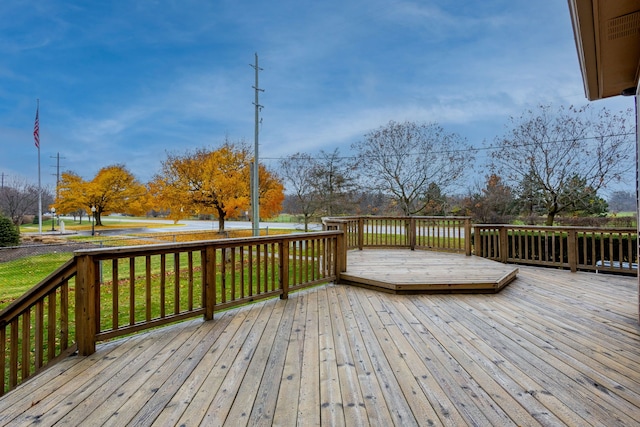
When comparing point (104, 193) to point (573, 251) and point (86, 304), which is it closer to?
point (86, 304)

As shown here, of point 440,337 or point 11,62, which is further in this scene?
point 11,62

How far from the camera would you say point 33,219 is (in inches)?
859

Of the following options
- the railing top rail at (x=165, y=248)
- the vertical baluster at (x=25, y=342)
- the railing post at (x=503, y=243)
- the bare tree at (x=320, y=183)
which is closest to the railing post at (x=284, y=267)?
the railing top rail at (x=165, y=248)

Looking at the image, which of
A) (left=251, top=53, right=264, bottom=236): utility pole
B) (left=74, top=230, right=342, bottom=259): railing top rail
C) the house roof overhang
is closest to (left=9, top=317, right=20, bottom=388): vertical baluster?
(left=74, top=230, right=342, bottom=259): railing top rail

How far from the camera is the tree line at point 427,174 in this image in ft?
29.8

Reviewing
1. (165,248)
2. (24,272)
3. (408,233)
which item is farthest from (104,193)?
(165,248)

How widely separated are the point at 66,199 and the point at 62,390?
24919 millimetres

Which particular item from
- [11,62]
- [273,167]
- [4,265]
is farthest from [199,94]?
[11,62]

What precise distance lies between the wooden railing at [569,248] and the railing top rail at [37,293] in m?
6.81

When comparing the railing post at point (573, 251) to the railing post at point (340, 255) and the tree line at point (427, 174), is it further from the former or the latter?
the tree line at point (427, 174)

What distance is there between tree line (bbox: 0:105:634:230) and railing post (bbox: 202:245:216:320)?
9824 mm

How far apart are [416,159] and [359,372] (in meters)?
10.9

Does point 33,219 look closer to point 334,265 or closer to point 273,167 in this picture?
point 273,167

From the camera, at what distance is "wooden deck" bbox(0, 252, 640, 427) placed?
5.21 feet
